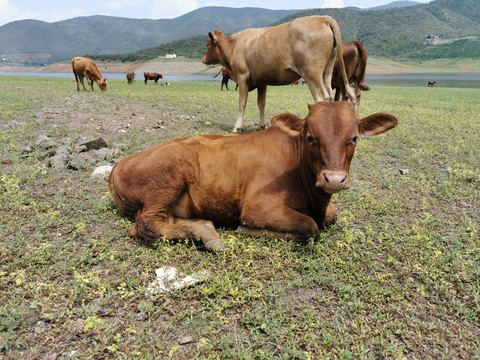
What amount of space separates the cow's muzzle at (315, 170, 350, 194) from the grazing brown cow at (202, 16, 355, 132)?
4.45 meters

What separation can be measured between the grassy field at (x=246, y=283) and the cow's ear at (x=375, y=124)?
1.25m

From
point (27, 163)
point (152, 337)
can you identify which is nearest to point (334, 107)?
point (152, 337)

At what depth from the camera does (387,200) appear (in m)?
4.72

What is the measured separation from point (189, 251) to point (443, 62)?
465 ft

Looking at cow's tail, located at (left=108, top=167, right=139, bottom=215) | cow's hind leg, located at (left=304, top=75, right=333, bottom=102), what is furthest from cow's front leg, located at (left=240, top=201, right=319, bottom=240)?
cow's hind leg, located at (left=304, top=75, right=333, bottom=102)

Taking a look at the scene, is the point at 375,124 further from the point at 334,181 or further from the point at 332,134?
the point at 334,181

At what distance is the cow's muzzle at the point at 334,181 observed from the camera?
2.68m

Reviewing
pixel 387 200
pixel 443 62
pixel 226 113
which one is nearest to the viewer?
pixel 387 200

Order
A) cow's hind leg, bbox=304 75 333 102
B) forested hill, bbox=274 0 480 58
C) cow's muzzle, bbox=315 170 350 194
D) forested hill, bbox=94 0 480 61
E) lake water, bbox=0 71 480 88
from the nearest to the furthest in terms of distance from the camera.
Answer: cow's muzzle, bbox=315 170 350 194, cow's hind leg, bbox=304 75 333 102, lake water, bbox=0 71 480 88, forested hill, bbox=94 0 480 61, forested hill, bbox=274 0 480 58

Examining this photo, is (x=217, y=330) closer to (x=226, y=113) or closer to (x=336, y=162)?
(x=336, y=162)

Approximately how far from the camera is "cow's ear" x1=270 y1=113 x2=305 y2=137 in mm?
3287

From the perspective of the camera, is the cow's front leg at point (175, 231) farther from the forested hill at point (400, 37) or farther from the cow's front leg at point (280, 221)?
the forested hill at point (400, 37)

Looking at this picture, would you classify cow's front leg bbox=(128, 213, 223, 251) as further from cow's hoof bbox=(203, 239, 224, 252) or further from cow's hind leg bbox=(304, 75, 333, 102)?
cow's hind leg bbox=(304, 75, 333, 102)

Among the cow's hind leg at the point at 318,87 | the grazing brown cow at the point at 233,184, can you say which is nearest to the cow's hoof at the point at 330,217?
the grazing brown cow at the point at 233,184
